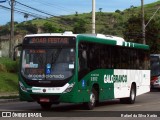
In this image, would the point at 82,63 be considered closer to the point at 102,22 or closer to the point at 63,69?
the point at 63,69

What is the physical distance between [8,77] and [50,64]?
866 inches

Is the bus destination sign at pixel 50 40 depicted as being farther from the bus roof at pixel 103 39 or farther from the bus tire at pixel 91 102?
the bus tire at pixel 91 102

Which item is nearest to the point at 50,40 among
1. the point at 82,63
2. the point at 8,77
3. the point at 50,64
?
the point at 50,64

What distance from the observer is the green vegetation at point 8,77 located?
117ft

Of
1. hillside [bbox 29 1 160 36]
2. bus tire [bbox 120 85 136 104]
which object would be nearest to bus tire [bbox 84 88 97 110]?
bus tire [bbox 120 85 136 104]

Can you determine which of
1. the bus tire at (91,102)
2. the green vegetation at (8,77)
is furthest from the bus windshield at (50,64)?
the green vegetation at (8,77)

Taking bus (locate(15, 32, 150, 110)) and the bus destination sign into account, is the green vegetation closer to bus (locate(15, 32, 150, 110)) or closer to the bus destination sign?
bus (locate(15, 32, 150, 110))

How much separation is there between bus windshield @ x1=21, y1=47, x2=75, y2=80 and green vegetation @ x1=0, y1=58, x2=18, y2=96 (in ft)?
45.8

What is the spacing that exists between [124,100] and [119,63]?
2.70 meters

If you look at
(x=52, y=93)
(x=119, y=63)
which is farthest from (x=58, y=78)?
(x=119, y=63)

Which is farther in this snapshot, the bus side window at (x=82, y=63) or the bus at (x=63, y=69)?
the bus side window at (x=82, y=63)

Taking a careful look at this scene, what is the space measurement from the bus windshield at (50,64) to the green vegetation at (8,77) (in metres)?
14.0

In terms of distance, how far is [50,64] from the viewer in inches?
720

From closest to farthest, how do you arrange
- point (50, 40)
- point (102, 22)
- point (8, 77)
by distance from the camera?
point (50, 40), point (8, 77), point (102, 22)
